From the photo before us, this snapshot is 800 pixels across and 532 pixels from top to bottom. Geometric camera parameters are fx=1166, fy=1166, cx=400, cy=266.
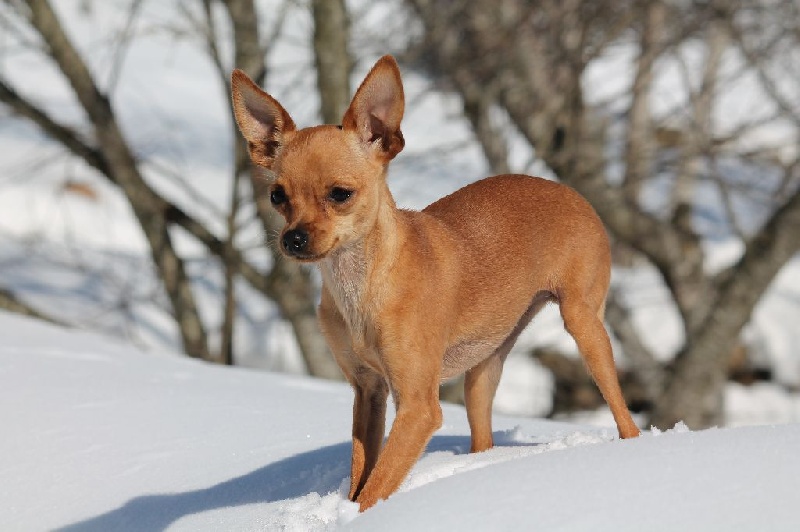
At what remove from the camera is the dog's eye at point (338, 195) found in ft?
11.1

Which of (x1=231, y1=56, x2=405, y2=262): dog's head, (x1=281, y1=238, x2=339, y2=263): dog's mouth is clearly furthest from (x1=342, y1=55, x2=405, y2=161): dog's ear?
(x1=281, y1=238, x2=339, y2=263): dog's mouth

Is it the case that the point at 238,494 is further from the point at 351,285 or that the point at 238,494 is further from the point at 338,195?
the point at 338,195

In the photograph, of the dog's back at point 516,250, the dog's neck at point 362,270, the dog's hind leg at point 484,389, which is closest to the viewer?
the dog's neck at point 362,270

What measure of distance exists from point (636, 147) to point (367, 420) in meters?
6.06

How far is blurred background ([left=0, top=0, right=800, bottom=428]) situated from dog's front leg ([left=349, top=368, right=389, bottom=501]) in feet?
9.16

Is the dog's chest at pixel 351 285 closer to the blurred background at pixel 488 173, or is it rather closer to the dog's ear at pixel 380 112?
the dog's ear at pixel 380 112

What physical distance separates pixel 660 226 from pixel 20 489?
18.3 ft

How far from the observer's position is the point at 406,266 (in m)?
3.53

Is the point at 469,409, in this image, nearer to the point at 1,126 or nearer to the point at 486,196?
the point at 486,196

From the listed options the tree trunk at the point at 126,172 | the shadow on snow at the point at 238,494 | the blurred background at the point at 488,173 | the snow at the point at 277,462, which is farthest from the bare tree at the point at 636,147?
the shadow on snow at the point at 238,494

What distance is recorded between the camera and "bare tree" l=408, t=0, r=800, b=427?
322 inches

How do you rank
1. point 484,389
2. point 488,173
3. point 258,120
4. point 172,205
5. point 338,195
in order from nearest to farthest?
point 338,195 < point 258,120 < point 484,389 < point 172,205 < point 488,173

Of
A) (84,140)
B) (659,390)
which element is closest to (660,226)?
(659,390)

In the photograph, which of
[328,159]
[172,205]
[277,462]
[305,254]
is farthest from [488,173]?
[305,254]
